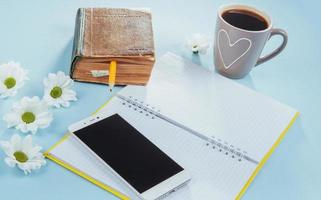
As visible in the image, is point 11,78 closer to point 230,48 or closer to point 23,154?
point 23,154

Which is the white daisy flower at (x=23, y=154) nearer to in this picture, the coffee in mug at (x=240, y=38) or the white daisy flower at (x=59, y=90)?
the white daisy flower at (x=59, y=90)

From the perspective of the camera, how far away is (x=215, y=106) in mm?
652

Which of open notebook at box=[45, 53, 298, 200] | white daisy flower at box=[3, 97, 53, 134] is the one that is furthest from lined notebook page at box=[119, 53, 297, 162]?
white daisy flower at box=[3, 97, 53, 134]

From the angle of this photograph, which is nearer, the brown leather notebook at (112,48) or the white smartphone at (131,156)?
the white smartphone at (131,156)

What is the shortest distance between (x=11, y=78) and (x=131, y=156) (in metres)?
0.24

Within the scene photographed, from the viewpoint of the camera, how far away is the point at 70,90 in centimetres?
63

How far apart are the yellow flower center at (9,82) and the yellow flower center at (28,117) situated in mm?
69

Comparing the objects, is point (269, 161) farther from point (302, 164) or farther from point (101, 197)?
point (101, 197)

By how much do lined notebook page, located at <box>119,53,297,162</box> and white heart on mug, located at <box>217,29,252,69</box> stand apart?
0.04m

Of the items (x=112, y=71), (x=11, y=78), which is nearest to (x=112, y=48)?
(x=112, y=71)

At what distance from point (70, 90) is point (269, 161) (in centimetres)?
31

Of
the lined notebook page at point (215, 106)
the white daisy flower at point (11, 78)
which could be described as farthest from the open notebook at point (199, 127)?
the white daisy flower at point (11, 78)

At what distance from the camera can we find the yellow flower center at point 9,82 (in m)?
0.62

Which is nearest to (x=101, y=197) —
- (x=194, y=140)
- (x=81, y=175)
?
(x=81, y=175)
